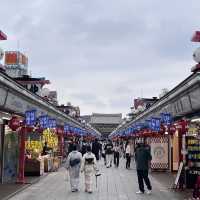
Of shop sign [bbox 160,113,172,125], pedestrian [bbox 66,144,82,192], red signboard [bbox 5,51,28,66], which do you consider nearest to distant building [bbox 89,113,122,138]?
red signboard [bbox 5,51,28,66]

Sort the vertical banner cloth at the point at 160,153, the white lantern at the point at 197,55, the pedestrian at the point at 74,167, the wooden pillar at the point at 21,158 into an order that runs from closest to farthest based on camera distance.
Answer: the white lantern at the point at 197,55, the pedestrian at the point at 74,167, the wooden pillar at the point at 21,158, the vertical banner cloth at the point at 160,153

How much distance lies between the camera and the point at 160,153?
2498 cm

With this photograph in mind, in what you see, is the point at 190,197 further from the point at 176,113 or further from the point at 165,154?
the point at 165,154

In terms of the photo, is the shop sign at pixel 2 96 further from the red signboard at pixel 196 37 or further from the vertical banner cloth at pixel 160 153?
the vertical banner cloth at pixel 160 153

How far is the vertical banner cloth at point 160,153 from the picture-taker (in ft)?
81.5

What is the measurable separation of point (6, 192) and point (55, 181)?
4432mm

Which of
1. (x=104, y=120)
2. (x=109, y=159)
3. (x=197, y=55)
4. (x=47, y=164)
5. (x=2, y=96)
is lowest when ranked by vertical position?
(x=47, y=164)

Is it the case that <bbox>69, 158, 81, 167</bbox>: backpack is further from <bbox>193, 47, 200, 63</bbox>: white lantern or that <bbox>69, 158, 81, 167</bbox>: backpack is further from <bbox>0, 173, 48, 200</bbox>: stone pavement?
<bbox>193, 47, 200, 63</bbox>: white lantern

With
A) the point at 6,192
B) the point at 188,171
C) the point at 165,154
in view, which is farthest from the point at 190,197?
the point at 165,154

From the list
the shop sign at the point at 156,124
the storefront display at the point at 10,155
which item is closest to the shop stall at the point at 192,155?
the shop sign at the point at 156,124

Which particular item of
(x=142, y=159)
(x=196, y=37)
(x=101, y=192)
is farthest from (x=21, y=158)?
(x=196, y=37)

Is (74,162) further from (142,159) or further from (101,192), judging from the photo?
(142,159)

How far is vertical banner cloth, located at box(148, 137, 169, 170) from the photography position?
2484 centimetres

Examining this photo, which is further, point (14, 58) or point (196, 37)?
point (14, 58)
